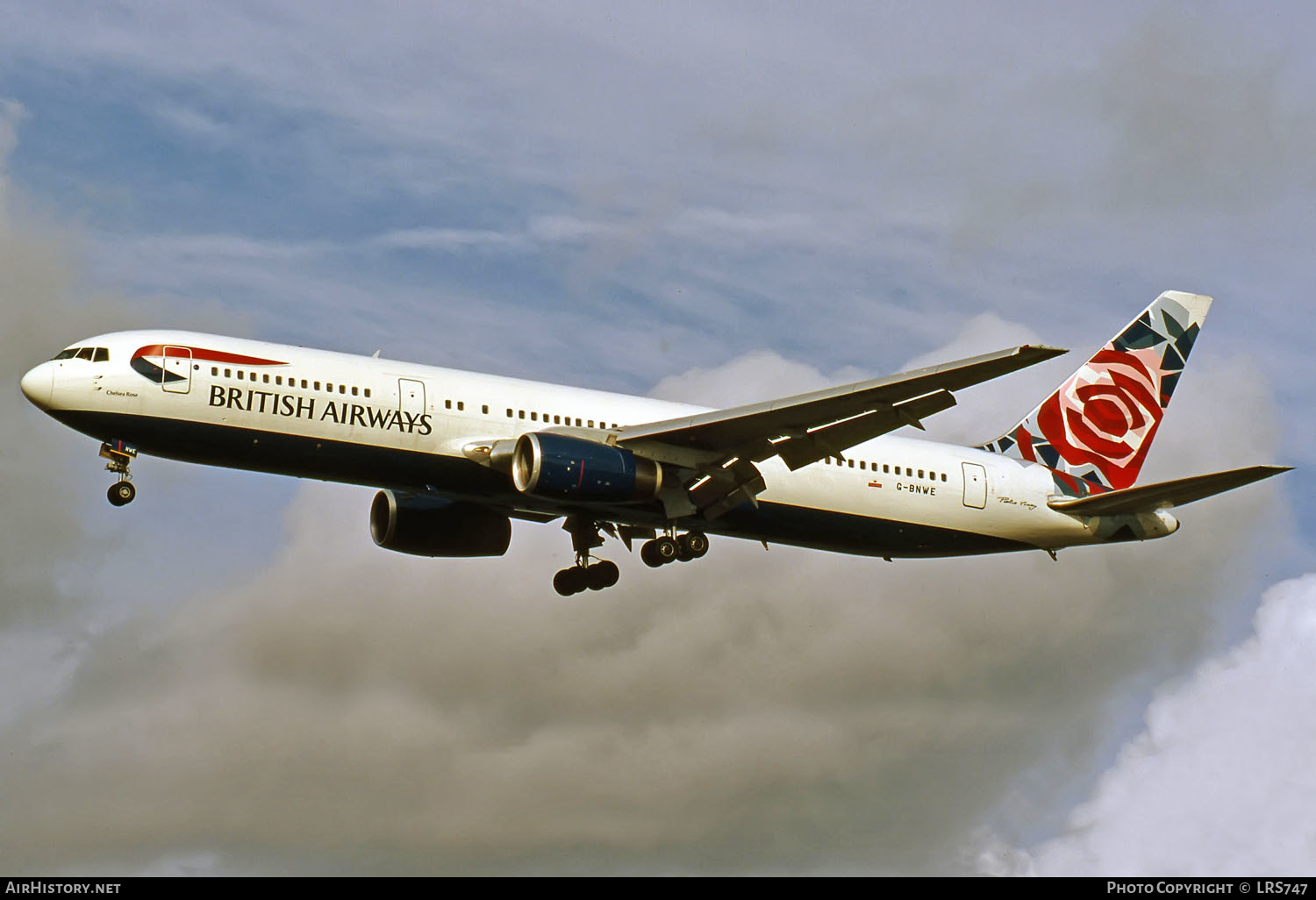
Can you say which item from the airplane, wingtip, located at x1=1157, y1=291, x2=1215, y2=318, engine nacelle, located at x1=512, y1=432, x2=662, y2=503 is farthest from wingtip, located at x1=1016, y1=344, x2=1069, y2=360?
wingtip, located at x1=1157, y1=291, x2=1215, y2=318

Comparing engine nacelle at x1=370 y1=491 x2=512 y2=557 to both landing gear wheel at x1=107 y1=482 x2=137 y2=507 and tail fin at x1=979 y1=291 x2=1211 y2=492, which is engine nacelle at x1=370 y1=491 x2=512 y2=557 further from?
tail fin at x1=979 y1=291 x2=1211 y2=492

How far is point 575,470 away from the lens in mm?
39094

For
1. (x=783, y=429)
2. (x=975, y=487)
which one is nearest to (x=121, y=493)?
(x=783, y=429)

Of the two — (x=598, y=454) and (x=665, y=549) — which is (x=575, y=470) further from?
(x=665, y=549)

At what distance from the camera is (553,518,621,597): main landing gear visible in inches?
1822

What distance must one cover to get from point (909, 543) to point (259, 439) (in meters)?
17.8

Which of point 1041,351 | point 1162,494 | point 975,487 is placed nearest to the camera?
point 1041,351

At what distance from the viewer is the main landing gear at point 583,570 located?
152 feet

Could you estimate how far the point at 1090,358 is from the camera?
52.1 m

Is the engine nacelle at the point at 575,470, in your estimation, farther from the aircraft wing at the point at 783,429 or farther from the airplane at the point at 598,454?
the aircraft wing at the point at 783,429

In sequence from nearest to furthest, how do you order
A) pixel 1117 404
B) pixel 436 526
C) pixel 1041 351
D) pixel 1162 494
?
1. pixel 1041 351
2. pixel 1162 494
3. pixel 436 526
4. pixel 1117 404

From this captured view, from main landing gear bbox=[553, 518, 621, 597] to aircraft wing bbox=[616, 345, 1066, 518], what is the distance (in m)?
4.97

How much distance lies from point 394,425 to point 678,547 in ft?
28.4
